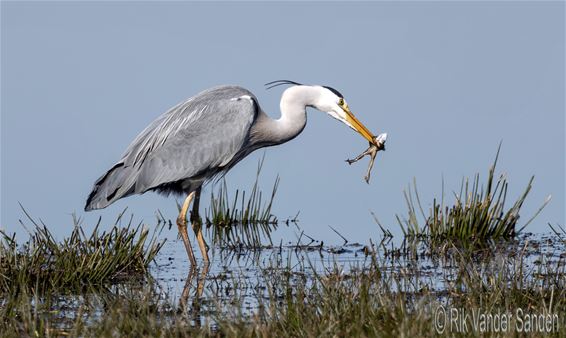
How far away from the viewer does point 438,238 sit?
885 centimetres

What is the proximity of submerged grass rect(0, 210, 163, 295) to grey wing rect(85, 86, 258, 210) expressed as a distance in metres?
1.70

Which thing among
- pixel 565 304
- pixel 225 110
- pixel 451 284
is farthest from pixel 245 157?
pixel 565 304

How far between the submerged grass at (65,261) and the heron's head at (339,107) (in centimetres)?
274

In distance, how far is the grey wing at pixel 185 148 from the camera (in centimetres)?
921

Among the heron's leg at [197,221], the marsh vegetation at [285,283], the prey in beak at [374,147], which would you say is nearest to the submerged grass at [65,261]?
the marsh vegetation at [285,283]

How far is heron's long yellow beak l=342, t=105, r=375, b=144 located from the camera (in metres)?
9.41

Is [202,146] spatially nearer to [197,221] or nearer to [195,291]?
[197,221]

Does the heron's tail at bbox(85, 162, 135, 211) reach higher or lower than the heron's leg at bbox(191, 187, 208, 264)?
higher

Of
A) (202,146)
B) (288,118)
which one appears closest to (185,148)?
(202,146)

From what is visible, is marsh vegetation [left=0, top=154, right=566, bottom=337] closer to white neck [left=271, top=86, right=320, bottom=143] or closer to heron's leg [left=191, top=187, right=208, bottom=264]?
heron's leg [left=191, top=187, right=208, bottom=264]

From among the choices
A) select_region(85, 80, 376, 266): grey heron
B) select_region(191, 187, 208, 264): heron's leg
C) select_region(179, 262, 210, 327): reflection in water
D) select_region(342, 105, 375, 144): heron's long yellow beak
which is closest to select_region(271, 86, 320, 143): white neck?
select_region(85, 80, 376, 266): grey heron

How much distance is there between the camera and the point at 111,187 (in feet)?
30.0

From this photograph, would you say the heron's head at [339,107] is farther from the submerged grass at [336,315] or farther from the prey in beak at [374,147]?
the submerged grass at [336,315]

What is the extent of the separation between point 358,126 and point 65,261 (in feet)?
11.5
